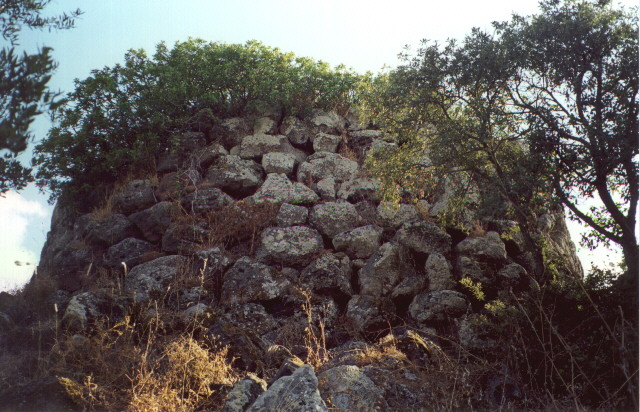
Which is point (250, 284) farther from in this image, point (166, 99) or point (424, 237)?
point (166, 99)

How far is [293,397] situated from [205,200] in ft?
27.7

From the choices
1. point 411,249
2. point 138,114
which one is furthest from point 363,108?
point 138,114

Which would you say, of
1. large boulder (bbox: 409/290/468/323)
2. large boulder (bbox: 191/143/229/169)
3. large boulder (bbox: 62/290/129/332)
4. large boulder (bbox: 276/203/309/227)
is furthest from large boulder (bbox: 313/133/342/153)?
large boulder (bbox: 62/290/129/332)

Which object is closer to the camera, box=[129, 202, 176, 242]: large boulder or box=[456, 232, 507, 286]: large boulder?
box=[456, 232, 507, 286]: large boulder

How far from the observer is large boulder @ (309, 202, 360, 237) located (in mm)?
12648

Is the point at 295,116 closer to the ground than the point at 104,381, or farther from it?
farther from it

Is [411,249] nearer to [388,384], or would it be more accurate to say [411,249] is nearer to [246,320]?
[246,320]

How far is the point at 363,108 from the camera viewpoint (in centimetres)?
1212

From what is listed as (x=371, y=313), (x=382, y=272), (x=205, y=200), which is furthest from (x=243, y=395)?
(x=205, y=200)

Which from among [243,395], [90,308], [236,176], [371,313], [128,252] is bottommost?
[243,395]

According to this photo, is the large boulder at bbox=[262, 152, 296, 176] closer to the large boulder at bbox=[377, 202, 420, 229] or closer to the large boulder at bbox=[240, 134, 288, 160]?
the large boulder at bbox=[240, 134, 288, 160]

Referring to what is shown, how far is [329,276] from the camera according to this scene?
37.2 ft

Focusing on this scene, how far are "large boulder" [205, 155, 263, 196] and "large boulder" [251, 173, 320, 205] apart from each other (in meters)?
0.39

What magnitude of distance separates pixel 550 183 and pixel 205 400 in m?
6.50
